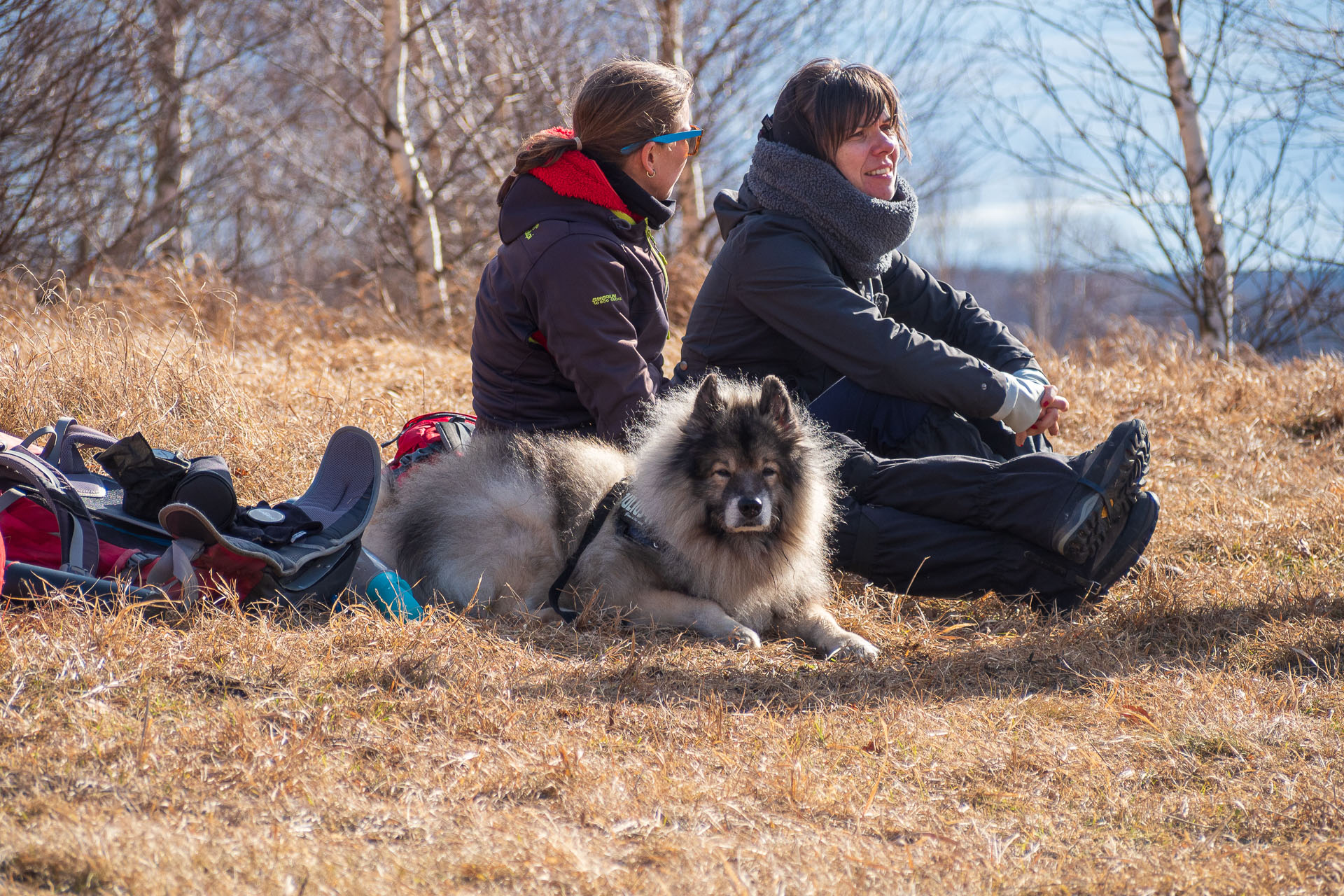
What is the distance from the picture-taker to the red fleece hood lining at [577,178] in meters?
3.93

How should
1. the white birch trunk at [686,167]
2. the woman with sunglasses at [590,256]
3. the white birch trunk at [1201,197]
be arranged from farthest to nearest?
the white birch trunk at [686,167] → the white birch trunk at [1201,197] → the woman with sunglasses at [590,256]

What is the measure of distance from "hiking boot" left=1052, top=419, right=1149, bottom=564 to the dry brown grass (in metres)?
0.35

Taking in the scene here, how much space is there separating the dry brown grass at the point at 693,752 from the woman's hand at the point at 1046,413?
74 cm

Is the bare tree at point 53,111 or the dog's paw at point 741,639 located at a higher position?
the bare tree at point 53,111

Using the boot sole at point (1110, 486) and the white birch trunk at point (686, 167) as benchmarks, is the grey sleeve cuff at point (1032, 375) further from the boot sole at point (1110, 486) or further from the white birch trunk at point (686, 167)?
the white birch trunk at point (686, 167)

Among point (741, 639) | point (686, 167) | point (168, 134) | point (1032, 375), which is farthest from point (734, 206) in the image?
point (168, 134)

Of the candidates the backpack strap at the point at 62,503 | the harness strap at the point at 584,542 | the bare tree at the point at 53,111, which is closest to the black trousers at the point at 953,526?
the harness strap at the point at 584,542

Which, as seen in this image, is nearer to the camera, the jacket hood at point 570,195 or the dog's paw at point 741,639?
the dog's paw at point 741,639

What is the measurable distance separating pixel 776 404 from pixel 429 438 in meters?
1.54

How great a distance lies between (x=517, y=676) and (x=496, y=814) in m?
0.87

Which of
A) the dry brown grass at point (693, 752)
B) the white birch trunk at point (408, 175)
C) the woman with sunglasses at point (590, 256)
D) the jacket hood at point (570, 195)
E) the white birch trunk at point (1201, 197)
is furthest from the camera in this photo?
the white birch trunk at point (408, 175)

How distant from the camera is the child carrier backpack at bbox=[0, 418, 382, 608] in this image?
10.0ft

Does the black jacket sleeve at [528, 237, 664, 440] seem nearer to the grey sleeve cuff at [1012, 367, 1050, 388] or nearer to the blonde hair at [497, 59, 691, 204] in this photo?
the blonde hair at [497, 59, 691, 204]

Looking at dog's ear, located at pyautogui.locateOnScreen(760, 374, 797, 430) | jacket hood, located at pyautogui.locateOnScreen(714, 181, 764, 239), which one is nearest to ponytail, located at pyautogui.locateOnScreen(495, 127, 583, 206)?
jacket hood, located at pyautogui.locateOnScreen(714, 181, 764, 239)
